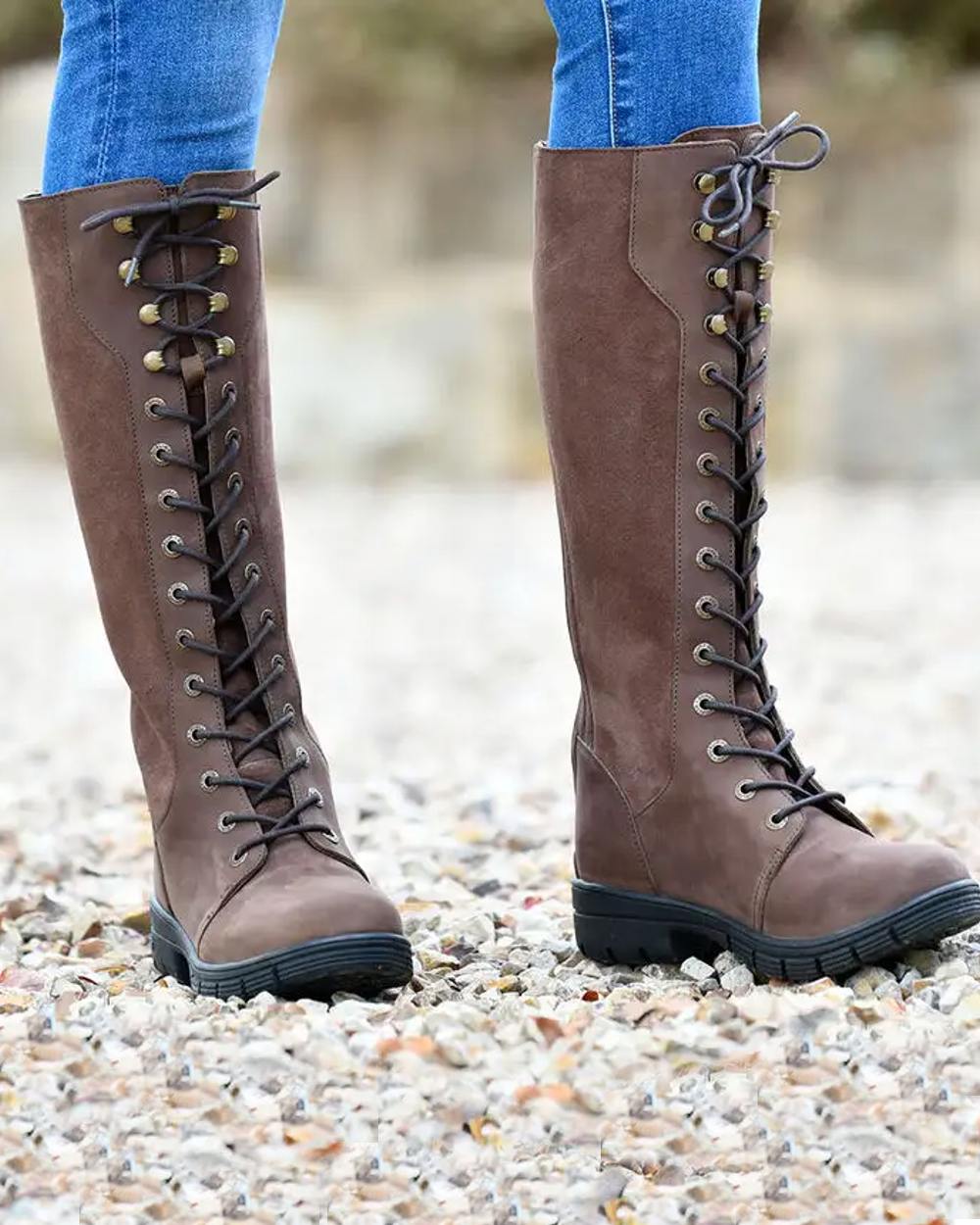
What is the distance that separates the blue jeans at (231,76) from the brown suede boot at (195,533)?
41mm

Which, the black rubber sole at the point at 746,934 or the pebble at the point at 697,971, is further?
the pebble at the point at 697,971

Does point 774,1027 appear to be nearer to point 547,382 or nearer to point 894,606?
point 547,382

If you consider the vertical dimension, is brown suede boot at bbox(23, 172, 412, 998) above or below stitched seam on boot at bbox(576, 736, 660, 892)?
above

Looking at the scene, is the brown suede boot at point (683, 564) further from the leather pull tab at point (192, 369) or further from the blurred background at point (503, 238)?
the blurred background at point (503, 238)

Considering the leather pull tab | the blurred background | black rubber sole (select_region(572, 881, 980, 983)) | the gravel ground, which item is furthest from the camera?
the blurred background

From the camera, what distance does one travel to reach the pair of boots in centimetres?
157

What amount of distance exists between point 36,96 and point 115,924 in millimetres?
6235

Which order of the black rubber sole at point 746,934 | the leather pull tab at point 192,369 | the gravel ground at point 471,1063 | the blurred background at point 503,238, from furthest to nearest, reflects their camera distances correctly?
the blurred background at point 503,238, the leather pull tab at point 192,369, the black rubber sole at point 746,934, the gravel ground at point 471,1063

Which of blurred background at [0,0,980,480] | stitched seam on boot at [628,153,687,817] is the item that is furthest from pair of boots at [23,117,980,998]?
blurred background at [0,0,980,480]

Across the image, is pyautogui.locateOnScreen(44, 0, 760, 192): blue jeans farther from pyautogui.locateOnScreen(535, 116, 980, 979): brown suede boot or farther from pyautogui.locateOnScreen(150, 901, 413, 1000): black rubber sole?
pyautogui.locateOnScreen(150, 901, 413, 1000): black rubber sole

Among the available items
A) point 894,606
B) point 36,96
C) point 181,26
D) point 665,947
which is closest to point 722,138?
point 181,26

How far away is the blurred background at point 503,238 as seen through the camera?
7.04m

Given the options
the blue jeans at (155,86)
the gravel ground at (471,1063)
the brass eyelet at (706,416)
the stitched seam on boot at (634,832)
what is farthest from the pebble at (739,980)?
the blue jeans at (155,86)

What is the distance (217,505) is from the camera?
1634 mm
